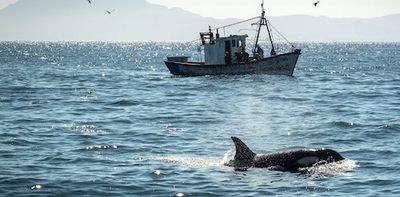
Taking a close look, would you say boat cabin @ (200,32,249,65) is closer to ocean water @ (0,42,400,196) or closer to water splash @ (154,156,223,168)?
ocean water @ (0,42,400,196)

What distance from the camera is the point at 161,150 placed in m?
21.5

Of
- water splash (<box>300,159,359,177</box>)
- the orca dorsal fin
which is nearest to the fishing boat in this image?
the orca dorsal fin

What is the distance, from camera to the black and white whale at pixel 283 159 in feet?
59.4

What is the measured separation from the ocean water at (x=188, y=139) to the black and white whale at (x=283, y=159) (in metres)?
0.38

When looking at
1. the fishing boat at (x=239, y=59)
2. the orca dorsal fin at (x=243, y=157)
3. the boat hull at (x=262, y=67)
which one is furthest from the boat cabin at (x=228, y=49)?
the orca dorsal fin at (x=243, y=157)

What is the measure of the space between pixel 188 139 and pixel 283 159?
6373mm

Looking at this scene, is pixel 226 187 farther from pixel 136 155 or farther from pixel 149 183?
pixel 136 155

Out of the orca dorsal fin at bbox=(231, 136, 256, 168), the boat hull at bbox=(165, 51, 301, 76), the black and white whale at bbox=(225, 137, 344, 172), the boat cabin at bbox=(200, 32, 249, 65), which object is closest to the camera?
the black and white whale at bbox=(225, 137, 344, 172)

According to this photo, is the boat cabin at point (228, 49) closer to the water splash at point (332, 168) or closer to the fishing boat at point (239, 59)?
the fishing boat at point (239, 59)

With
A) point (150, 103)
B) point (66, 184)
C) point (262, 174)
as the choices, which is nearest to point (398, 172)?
point (262, 174)

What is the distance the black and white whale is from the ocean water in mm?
378

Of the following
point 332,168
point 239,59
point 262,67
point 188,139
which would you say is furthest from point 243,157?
point 239,59

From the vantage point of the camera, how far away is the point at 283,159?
1828 cm

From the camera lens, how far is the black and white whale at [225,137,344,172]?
18.1m
